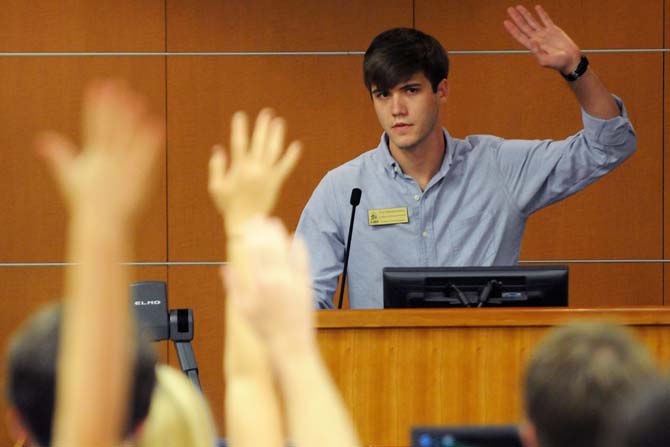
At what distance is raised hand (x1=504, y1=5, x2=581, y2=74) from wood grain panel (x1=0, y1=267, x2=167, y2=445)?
2.75 m

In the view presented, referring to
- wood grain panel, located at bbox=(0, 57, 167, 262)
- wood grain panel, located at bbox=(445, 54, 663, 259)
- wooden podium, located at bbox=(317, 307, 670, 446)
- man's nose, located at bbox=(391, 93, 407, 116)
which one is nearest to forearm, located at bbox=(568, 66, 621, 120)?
man's nose, located at bbox=(391, 93, 407, 116)

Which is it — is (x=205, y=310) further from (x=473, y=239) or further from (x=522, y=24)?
(x=522, y=24)

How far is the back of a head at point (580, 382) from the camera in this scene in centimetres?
109

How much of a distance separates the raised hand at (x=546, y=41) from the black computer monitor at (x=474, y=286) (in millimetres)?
830

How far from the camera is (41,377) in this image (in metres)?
1.16

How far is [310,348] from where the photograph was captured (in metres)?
1.10

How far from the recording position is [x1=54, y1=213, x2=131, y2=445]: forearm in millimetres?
971

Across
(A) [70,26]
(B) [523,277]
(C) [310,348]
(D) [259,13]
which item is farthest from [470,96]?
(C) [310,348]

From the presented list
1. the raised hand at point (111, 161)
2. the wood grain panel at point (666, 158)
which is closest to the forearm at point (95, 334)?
the raised hand at point (111, 161)

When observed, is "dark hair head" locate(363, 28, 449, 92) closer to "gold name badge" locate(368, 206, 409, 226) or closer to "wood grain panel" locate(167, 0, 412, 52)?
"gold name badge" locate(368, 206, 409, 226)

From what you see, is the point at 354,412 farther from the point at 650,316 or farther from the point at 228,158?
the point at 228,158

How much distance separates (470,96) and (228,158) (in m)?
1.41

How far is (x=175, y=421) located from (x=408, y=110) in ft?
8.83

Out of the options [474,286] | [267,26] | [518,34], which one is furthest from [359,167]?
[267,26]
